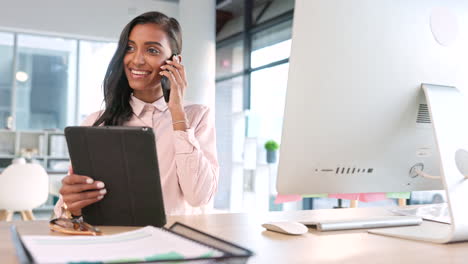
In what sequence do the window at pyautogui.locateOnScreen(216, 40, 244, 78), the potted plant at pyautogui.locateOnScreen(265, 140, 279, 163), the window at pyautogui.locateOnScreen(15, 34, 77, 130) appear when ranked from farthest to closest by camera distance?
the window at pyautogui.locateOnScreen(15, 34, 77, 130)
the window at pyautogui.locateOnScreen(216, 40, 244, 78)
the potted plant at pyautogui.locateOnScreen(265, 140, 279, 163)

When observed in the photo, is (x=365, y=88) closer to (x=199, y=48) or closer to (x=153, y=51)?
(x=153, y=51)

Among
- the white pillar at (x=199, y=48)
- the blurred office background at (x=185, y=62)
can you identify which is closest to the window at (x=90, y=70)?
the blurred office background at (x=185, y=62)

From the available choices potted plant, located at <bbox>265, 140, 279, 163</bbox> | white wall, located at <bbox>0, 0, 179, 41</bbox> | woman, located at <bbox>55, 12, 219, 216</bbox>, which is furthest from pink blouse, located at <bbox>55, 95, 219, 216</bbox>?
white wall, located at <bbox>0, 0, 179, 41</bbox>

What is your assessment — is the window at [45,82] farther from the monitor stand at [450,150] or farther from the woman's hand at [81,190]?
the monitor stand at [450,150]

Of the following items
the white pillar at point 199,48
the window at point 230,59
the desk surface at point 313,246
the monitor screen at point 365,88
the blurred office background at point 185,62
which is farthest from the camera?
the window at point 230,59

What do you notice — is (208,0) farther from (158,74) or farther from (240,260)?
(240,260)

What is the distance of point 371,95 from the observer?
966 mm

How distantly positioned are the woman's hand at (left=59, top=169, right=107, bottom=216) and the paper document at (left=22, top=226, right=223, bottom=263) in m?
0.32

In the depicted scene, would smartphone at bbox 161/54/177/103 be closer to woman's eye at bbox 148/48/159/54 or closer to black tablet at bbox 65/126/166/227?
woman's eye at bbox 148/48/159/54

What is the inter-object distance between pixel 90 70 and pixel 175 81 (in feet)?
20.7

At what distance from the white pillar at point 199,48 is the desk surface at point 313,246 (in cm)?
528

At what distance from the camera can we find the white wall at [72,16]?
647cm

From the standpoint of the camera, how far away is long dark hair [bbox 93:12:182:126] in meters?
1.56

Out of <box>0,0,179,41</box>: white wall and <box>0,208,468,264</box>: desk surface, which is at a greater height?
<box>0,0,179,41</box>: white wall
